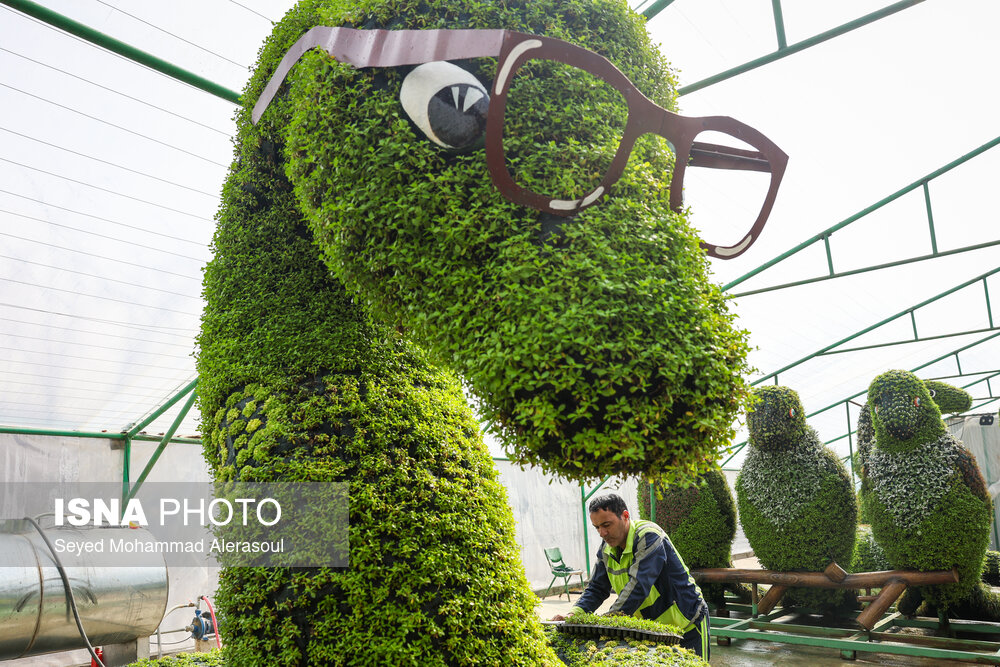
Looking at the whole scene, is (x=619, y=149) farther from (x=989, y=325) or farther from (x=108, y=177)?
(x=989, y=325)

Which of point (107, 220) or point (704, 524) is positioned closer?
point (107, 220)

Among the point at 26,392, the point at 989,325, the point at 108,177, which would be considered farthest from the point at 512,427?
the point at 989,325

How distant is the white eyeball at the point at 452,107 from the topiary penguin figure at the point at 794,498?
23.2 feet

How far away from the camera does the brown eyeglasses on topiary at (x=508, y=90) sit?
122 cm

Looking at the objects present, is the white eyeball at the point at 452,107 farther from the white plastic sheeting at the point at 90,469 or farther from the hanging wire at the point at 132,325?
the white plastic sheeting at the point at 90,469

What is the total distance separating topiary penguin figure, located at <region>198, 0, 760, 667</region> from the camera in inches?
44.9

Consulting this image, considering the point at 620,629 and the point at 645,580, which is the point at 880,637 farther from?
the point at 620,629

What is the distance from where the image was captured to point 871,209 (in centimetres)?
750

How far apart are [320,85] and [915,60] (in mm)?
6152

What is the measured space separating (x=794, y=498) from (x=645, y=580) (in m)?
5.25

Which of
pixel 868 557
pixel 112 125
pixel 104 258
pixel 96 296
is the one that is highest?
pixel 112 125

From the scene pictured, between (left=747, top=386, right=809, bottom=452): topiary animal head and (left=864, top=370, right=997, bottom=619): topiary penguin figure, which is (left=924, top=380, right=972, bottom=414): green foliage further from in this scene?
(left=747, top=386, right=809, bottom=452): topiary animal head

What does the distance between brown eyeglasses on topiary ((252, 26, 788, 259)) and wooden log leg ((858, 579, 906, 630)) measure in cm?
697

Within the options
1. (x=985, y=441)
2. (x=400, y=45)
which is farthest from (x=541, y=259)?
(x=985, y=441)
